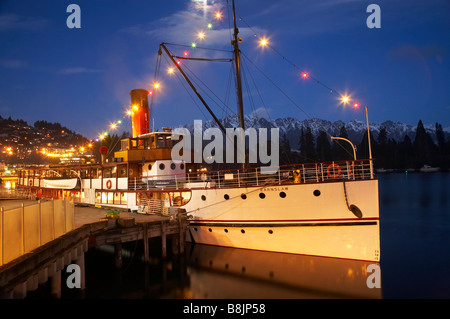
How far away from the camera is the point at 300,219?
1422cm

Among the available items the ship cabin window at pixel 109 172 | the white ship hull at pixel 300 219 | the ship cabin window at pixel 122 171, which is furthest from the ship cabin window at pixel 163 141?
the white ship hull at pixel 300 219

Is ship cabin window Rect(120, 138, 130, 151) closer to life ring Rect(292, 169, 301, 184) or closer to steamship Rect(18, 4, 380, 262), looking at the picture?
steamship Rect(18, 4, 380, 262)

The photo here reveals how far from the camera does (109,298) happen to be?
1203 centimetres

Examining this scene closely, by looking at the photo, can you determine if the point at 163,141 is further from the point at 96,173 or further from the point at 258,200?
the point at 258,200

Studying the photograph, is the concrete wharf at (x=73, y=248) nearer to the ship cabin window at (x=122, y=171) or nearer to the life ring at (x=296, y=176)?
the ship cabin window at (x=122, y=171)

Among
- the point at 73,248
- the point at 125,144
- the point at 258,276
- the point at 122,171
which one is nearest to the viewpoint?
the point at 73,248

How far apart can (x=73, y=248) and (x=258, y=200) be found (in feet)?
27.8

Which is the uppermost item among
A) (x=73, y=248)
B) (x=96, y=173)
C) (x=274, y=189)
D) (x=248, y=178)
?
(x=96, y=173)

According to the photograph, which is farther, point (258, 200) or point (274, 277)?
point (258, 200)

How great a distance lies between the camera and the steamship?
13500 mm

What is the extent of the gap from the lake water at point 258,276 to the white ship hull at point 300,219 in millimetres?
618

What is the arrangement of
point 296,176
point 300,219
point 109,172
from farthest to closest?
point 109,172
point 296,176
point 300,219

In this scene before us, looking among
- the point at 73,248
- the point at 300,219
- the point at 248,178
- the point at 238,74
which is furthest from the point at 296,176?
the point at 73,248
